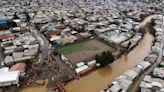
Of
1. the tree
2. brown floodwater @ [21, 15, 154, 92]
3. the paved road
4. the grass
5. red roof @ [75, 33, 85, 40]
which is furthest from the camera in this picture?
red roof @ [75, 33, 85, 40]

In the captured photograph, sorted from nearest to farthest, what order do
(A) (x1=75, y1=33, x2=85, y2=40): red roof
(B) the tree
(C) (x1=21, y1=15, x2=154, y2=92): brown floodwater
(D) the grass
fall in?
(C) (x1=21, y1=15, x2=154, y2=92): brown floodwater < (B) the tree < (D) the grass < (A) (x1=75, y1=33, x2=85, y2=40): red roof

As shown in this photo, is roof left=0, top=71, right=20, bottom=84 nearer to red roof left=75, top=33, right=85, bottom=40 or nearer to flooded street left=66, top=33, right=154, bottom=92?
flooded street left=66, top=33, right=154, bottom=92

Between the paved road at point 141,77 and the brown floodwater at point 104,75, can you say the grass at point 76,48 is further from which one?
the paved road at point 141,77

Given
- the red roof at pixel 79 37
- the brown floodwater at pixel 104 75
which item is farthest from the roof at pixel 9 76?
the red roof at pixel 79 37

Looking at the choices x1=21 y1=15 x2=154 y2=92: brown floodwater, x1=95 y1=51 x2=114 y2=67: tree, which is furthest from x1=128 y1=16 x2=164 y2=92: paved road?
x1=95 y1=51 x2=114 y2=67: tree

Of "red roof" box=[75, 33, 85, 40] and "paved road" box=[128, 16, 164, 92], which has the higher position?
"red roof" box=[75, 33, 85, 40]

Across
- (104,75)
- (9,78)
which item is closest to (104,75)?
(104,75)

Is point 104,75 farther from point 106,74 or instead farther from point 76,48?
point 76,48

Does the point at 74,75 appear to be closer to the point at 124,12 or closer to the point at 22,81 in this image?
the point at 22,81
